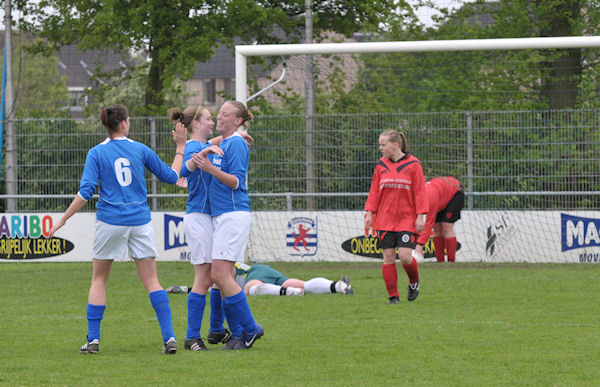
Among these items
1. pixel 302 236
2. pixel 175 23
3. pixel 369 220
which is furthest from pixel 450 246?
pixel 175 23

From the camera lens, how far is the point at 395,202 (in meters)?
10.2

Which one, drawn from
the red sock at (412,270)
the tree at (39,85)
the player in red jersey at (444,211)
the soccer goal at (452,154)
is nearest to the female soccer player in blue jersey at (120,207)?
the red sock at (412,270)

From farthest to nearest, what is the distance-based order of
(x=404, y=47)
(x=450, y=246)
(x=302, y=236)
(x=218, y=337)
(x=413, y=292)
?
1. (x=302, y=236)
2. (x=450, y=246)
3. (x=404, y=47)
4. (x=413, y=292)
5. (x=218, y=337)

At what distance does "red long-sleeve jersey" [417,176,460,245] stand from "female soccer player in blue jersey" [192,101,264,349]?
22.0ft

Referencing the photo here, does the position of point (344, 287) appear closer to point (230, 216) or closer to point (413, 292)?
point (413, 292)

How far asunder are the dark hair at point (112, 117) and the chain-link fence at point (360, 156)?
30.7ft

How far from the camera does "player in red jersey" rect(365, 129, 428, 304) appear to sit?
10.2 meters

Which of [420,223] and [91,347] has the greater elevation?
[420,223]

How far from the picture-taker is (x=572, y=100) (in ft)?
52.2

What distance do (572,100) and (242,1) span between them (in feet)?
35.6

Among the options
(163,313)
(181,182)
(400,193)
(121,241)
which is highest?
(181,182)

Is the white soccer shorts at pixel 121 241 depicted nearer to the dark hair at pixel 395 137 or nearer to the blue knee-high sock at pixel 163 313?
the blue knee-high sock at pixel 163 313

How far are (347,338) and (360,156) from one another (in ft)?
28.6

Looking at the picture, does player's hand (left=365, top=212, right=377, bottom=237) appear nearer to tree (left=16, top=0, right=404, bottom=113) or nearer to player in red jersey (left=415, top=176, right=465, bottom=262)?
player in red jersey (left=415, top=176, right=465, bottom=262)
